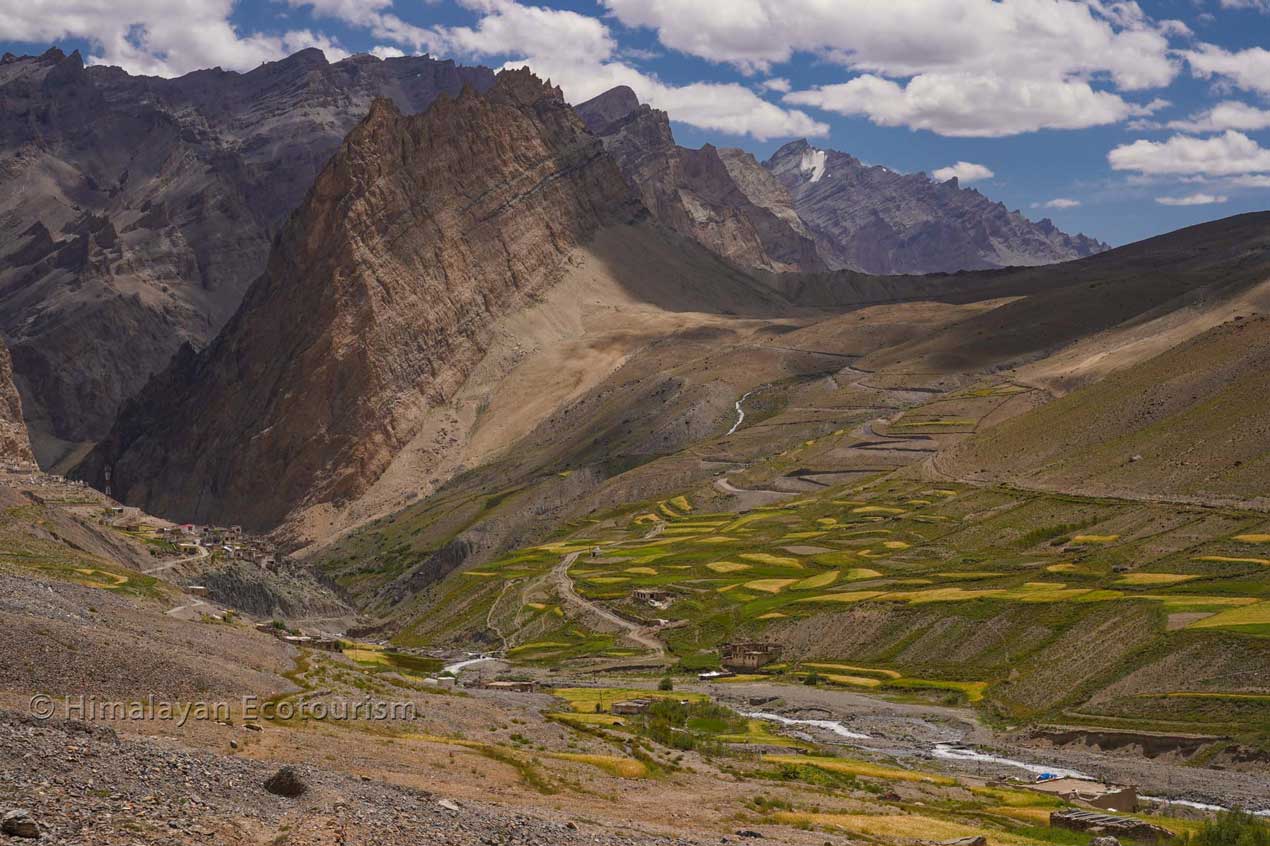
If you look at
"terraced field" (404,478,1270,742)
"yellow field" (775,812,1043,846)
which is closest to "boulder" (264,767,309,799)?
"yellow field" (775,812,1043,846)

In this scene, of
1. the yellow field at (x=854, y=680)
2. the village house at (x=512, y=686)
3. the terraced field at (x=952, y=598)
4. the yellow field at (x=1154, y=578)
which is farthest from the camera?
the yellow field at (x=1154, y=578)

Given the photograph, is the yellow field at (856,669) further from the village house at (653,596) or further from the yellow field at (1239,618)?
the village house at (653,596)

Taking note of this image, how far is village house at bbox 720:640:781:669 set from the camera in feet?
349

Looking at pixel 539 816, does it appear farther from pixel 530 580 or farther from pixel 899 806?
pixel 530 580

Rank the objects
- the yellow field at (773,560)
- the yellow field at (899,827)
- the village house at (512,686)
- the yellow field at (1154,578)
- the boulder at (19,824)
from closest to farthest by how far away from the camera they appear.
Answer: the boulder at (19,824) → the yellow field at (899,827) → the village house at (512,686) → the yellow field at (1154,578) → the yellow field at (773,560)

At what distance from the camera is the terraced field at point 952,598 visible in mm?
84125

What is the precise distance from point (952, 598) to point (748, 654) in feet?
51.4

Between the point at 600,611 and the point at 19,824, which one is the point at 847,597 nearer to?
the point at 600,611

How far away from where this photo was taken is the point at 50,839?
2797cm

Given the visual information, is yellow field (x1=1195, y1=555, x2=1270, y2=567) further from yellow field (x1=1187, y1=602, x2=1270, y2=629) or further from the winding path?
the winding path

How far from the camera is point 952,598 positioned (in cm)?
10788

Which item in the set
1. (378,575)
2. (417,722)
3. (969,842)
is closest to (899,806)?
(969,842)

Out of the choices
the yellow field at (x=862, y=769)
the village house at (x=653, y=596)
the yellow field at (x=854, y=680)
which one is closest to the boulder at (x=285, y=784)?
the yellow field at (x=862, y=769)

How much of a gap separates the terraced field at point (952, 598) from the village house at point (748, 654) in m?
1.37
